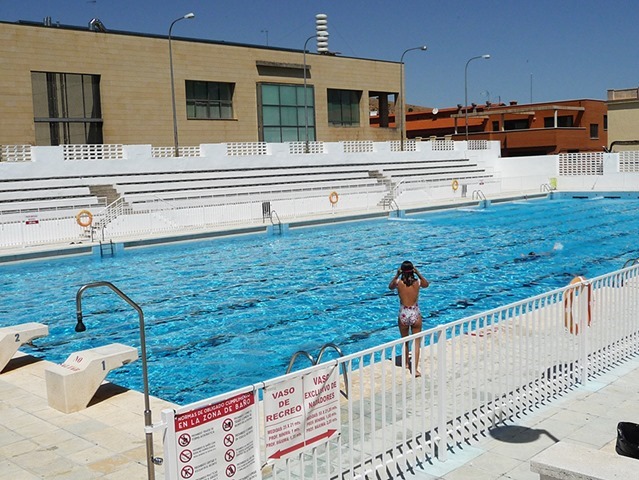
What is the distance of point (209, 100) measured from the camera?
4669cm

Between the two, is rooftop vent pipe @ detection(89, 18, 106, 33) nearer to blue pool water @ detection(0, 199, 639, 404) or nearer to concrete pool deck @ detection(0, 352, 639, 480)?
blue pool water @ detection(0, 199, 639, 404)

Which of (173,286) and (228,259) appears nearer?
(173,286)

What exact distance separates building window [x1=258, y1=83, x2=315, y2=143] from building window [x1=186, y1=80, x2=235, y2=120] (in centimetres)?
255

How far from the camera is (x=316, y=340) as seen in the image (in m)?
14.0

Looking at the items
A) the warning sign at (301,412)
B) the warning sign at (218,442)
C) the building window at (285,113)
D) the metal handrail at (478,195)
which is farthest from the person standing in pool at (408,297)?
the building window at (285,113)

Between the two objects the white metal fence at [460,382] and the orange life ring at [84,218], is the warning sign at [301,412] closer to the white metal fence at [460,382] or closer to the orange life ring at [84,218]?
the white metal fence at [460,382]

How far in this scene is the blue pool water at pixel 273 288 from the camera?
13.3 m

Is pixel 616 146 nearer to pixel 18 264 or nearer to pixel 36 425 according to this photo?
pixel 18 264

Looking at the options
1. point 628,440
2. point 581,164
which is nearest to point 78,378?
point 628,440

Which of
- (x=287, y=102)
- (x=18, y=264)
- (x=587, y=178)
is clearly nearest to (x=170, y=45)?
(x=287, y=102)

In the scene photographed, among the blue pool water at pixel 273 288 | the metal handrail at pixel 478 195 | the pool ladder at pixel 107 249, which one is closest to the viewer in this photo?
the blue pool water at pixel 273 288

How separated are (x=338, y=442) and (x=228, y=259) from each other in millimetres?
18547

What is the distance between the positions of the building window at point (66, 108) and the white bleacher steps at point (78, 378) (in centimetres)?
3396

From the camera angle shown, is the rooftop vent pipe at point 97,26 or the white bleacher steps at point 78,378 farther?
the rooftop vent pipe at point 97,26
